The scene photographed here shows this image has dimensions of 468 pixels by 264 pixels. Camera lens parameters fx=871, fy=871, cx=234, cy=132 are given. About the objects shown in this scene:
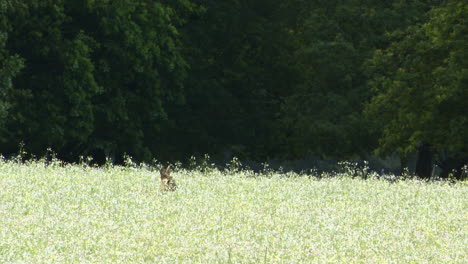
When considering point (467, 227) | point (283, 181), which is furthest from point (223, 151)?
point (467, 227)

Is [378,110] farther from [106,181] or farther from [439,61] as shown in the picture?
[106,181]

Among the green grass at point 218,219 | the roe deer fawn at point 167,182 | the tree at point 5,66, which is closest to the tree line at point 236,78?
the tree at point 5,66

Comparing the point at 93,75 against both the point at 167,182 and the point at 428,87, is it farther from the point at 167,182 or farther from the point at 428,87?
the point at 167,182

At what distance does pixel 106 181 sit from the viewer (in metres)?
19.0

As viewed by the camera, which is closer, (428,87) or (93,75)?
(428,87)

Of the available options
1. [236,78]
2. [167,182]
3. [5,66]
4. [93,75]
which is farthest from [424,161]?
[167,182]

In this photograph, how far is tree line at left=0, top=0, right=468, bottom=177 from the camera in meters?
35.7

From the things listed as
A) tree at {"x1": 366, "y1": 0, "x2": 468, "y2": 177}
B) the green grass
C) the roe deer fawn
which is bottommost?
the green grass

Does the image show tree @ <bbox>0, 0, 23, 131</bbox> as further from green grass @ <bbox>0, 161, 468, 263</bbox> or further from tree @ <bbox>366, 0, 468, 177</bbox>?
tree @ <bbox>366, 0, 468, 177</bbox>

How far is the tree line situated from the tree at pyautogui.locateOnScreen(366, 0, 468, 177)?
0.07 metres

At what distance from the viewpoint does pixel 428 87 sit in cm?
3647

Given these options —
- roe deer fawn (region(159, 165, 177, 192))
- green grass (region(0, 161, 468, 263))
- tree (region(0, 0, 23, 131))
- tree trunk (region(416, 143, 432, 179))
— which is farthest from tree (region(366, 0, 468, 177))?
roe deer fawn (region(159, 165, 177, 192))

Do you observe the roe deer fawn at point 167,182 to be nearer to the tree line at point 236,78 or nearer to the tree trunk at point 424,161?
the tree line at point 236,78

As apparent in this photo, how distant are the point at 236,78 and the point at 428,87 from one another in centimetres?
1312
